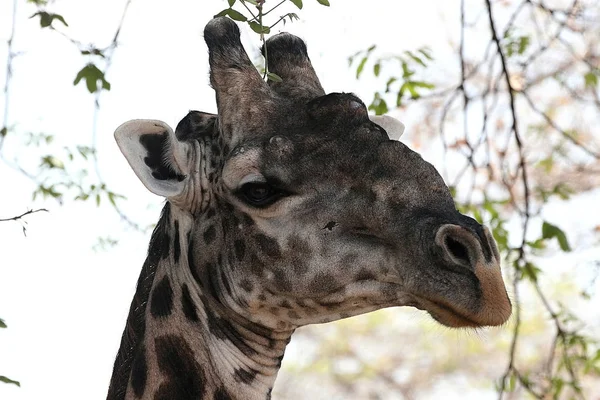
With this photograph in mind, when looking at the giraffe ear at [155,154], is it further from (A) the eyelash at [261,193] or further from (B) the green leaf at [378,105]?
(B) the green leaf at [378,105]

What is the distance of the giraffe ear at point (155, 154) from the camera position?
4.36 meters

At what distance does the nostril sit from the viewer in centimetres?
372

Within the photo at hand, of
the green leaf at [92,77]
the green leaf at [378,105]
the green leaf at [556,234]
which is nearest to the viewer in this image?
the green leaf at [92,77]

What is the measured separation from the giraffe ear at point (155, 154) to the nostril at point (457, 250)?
128 cm

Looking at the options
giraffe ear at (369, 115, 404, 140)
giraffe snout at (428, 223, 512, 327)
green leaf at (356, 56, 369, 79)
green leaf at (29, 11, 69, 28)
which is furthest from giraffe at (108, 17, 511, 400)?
green leaf at (356, 56, 369, 79)

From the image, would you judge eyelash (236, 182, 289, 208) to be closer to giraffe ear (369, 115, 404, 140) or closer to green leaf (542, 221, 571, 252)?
giraffe ear (369, 115, 404, 140)

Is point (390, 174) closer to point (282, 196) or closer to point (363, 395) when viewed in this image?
point (282, 196)

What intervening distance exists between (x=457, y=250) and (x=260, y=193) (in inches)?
35.5

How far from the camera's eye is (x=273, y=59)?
5.01m

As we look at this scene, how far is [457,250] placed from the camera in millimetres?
3744

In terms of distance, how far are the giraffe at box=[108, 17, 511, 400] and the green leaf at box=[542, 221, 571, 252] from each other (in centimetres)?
236

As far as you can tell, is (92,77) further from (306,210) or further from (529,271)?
(529,271)

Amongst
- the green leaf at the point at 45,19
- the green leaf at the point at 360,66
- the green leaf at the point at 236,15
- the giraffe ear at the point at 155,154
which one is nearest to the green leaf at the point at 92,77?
the green leaf at the point at 45,19

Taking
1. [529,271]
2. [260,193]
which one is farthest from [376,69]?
[260,193]
